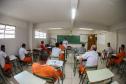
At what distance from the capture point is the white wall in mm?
6340

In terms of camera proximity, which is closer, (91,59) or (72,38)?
(91,59)

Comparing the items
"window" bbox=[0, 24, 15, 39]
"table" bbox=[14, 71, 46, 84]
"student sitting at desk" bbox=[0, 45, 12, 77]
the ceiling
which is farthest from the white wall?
"table" bbox=[14, 71, 46, 84]

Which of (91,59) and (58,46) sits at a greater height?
(58,46)

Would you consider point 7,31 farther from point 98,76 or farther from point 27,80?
point 98,76

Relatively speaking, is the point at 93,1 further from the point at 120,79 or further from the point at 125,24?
the point at 125,24

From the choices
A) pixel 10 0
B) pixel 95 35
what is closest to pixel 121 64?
pixel 10 0

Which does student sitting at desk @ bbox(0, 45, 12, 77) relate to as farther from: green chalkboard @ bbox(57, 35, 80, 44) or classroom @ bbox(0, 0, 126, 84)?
green chalkboard @ bbox(57, 35, 80, 44)

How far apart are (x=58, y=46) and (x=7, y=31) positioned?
253 cm

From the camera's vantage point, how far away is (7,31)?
21.9ft

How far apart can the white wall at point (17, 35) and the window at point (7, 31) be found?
0.20m

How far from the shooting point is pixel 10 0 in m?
4.19

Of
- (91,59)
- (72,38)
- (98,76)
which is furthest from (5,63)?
(72,38)

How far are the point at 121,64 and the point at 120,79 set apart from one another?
120 centimetres

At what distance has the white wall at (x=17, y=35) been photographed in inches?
250
